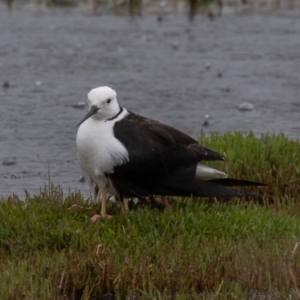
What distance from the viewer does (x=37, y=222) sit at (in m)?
6.34

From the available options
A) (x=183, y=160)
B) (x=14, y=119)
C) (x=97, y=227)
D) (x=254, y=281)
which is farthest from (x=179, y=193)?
(x=14, y=119)

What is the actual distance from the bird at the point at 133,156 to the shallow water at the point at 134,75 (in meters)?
1.96

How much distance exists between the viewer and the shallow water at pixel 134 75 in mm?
10516

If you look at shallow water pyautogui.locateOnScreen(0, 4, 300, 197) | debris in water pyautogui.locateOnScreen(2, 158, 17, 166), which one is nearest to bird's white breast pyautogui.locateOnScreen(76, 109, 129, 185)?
shallow water pyautogui.locateOnScreen(0, 4, 300, 197)

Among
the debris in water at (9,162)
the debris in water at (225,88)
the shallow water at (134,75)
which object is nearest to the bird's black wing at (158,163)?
the shallow water at (134,75)

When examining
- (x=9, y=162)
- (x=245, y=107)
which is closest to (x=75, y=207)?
(x=9, y=162)

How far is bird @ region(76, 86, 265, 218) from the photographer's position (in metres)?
6.52

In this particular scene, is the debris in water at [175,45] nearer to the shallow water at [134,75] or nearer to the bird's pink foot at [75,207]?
the shallow water at [134,75]

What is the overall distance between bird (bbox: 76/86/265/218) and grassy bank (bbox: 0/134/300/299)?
149 mm

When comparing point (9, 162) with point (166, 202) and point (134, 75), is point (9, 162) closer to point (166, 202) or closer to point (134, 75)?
point (166, 202)

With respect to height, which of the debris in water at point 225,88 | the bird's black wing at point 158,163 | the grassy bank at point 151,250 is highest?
the bird's black wing at point 158,163

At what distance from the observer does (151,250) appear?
598cm

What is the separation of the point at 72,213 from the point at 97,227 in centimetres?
37

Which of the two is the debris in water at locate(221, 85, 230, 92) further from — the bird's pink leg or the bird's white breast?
the bird's white breast
